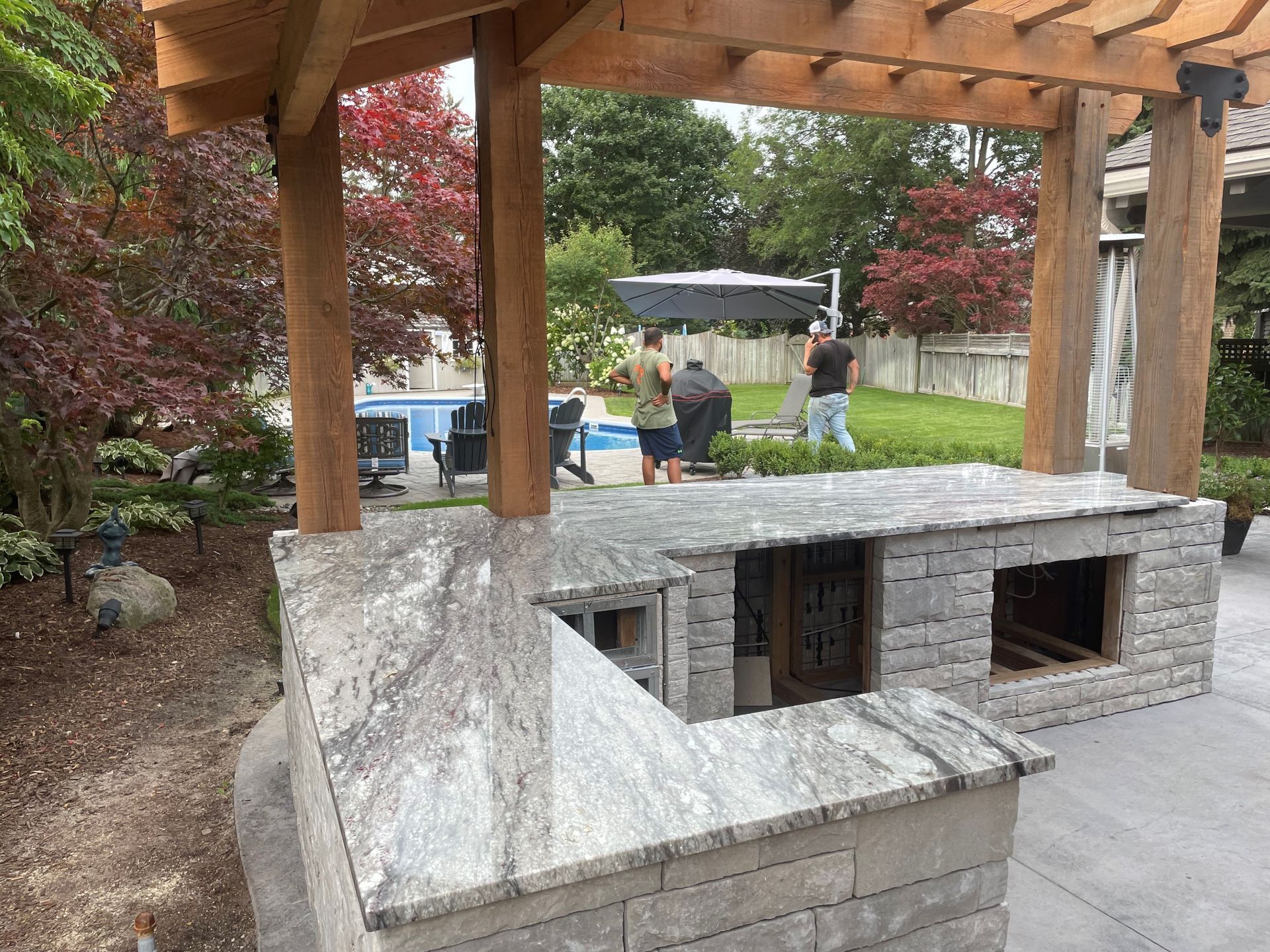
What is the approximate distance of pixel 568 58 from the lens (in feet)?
11.9

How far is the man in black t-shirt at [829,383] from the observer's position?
8.29 m

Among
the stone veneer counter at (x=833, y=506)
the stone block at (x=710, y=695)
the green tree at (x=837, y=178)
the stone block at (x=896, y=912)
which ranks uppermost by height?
the green tree at (x=837, y=178)

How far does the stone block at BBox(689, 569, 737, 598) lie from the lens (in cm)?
318

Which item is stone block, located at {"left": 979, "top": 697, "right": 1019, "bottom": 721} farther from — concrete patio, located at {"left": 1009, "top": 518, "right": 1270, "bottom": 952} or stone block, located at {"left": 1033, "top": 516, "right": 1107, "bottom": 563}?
stone block, located at {"left": 1033, "top": 516, "right": 1107, "bottom": 563}

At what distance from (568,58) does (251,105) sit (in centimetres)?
121

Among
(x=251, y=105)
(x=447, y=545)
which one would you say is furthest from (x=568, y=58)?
(x=447, y=545)

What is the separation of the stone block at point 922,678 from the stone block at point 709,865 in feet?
7.30

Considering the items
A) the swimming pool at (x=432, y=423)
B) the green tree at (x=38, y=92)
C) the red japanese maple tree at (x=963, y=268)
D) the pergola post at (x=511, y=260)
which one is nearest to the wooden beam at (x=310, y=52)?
the pergola post at (x=511, y=260)

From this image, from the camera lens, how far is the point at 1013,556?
3.66 meters

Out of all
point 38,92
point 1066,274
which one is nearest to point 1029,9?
point 1066,274

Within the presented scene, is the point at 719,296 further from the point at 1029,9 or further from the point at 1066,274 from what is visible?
the point at 1029,9

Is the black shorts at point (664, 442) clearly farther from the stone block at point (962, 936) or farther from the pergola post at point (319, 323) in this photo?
the stone block at point (962, 936)

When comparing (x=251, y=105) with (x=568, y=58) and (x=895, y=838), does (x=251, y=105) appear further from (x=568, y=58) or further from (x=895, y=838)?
(x=895, y=838)

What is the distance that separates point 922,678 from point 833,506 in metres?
0.78
